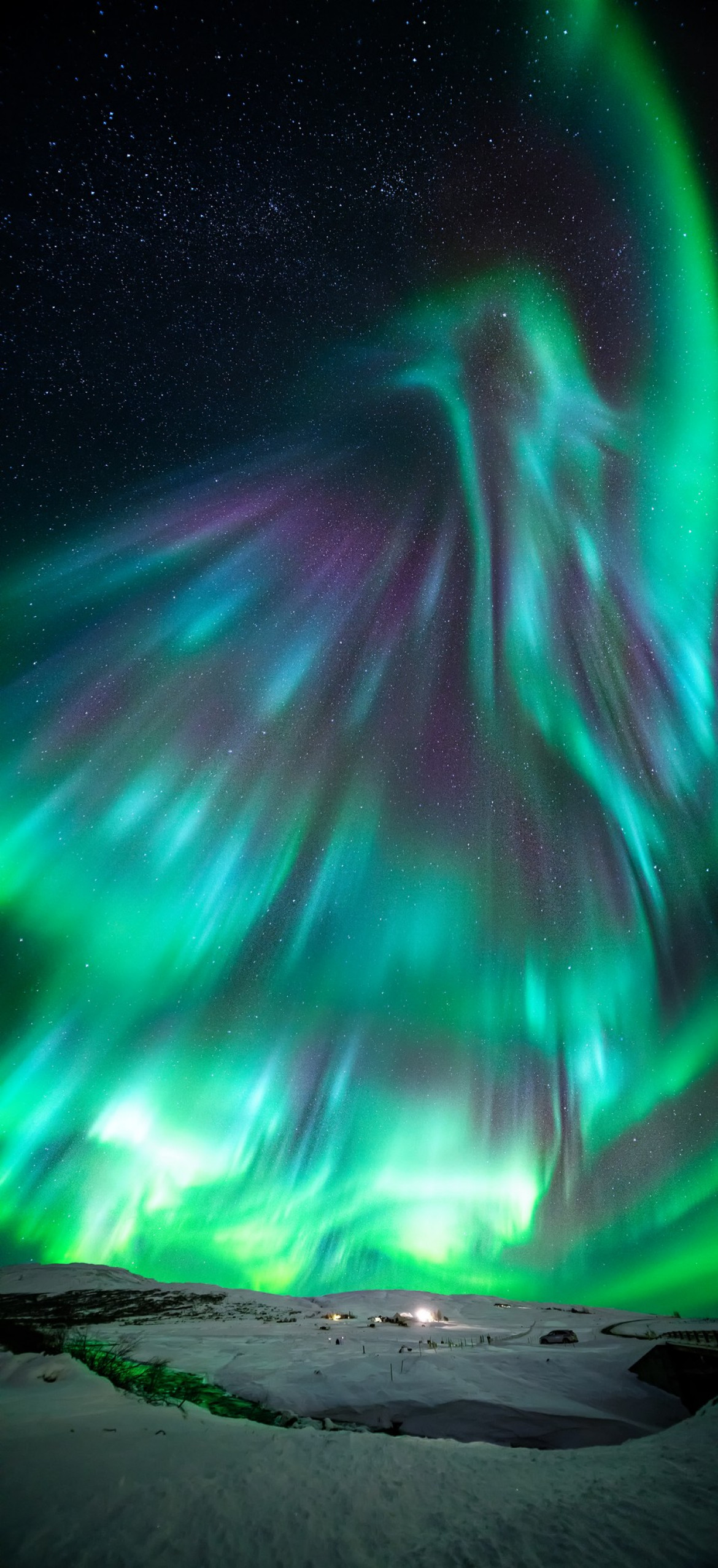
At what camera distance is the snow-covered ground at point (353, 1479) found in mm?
8156

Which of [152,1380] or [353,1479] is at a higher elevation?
[353,1479]

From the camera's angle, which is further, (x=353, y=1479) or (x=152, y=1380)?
(x=152, y=1380)

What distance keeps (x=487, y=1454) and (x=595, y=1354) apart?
17094 mm

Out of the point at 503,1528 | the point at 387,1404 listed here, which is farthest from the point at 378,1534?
the point at 387,1404

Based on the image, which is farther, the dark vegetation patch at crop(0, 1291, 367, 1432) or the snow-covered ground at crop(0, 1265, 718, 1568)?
the dark vegetation patch at crop(0, 1291, 367, 1432)

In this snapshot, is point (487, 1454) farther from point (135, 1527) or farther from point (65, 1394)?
point (65, 1394)

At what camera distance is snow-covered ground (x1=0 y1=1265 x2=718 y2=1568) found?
8.16m

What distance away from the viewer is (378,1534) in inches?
349

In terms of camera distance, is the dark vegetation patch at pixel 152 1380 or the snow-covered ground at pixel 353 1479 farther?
the dark vegetation patch at pixel 152 1380

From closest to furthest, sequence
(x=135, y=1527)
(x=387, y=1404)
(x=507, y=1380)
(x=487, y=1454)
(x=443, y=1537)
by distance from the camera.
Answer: (x=135, y=1527) → (x=443, y=1537) → (x=487, y=1454) → (x=387, y=1404) → (x=507, y=1380)

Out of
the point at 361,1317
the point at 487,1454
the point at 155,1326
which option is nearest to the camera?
the point at 487,1454

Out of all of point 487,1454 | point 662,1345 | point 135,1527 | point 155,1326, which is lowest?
point 155,1326

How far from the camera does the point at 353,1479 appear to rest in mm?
10383

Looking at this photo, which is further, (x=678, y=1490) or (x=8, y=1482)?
(x=678, y=1490)
